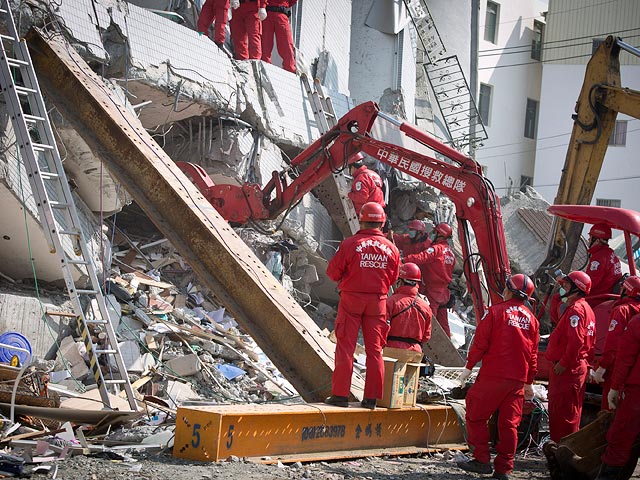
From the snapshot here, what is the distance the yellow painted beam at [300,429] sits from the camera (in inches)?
268

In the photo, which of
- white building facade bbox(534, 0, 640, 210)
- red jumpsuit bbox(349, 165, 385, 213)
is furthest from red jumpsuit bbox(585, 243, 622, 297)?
white building facade bbox(534, 0, 640, 210)

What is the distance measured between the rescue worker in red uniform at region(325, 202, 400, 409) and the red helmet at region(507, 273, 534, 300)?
105 cm

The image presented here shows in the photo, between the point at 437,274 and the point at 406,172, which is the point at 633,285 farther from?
the point at 437,274

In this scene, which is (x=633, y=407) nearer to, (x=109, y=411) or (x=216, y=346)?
(x=109, y=411)

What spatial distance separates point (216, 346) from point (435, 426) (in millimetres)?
3369

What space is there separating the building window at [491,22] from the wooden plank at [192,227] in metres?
26.1

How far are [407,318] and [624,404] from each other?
3029 millimetres

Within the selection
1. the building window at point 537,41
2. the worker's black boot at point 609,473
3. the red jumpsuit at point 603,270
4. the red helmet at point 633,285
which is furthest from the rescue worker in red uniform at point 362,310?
the building window at point 537,41

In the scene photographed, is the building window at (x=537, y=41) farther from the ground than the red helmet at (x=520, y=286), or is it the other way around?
the building window at (x=537, y=41)

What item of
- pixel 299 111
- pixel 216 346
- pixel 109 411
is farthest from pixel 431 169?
pixel 109 411

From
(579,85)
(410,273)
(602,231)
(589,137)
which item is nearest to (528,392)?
(410,273)

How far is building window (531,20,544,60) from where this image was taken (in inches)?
1388

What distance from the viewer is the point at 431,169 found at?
11.4 meters

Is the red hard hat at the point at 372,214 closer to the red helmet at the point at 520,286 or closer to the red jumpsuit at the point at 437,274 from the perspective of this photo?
the red helmet at the point at 520,286
